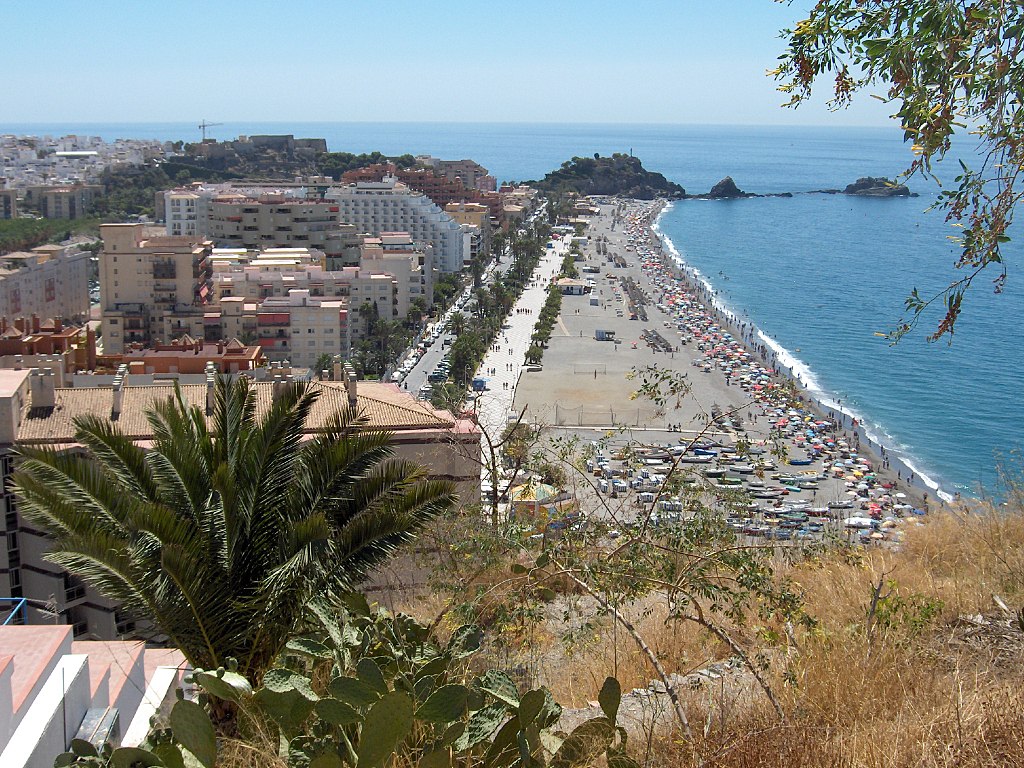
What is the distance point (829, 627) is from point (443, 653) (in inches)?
60.5

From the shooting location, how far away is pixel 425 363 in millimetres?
33000

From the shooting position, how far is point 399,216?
173 ft

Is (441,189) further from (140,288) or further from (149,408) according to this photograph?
(149,408)

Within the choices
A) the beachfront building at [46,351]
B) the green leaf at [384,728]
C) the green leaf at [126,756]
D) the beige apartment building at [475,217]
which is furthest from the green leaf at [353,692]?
the beige apartment building at [475,217]

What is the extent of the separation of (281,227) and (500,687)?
45446 millimetres

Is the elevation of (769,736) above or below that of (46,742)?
above

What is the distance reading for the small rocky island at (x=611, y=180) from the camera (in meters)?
94.9

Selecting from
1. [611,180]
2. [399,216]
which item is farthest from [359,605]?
[611,180]

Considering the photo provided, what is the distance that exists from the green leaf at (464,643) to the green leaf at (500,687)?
1.19ft

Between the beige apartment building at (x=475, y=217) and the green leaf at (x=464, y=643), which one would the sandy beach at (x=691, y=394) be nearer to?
the green leaf at (x=464, y=643)

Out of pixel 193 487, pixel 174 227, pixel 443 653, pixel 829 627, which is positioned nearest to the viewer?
pixel 443 653

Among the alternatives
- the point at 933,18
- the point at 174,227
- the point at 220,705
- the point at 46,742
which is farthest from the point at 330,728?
the point at 174,227

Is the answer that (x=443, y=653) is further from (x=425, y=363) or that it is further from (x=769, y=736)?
(x=425, y=363)

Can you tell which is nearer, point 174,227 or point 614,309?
point 614,309
